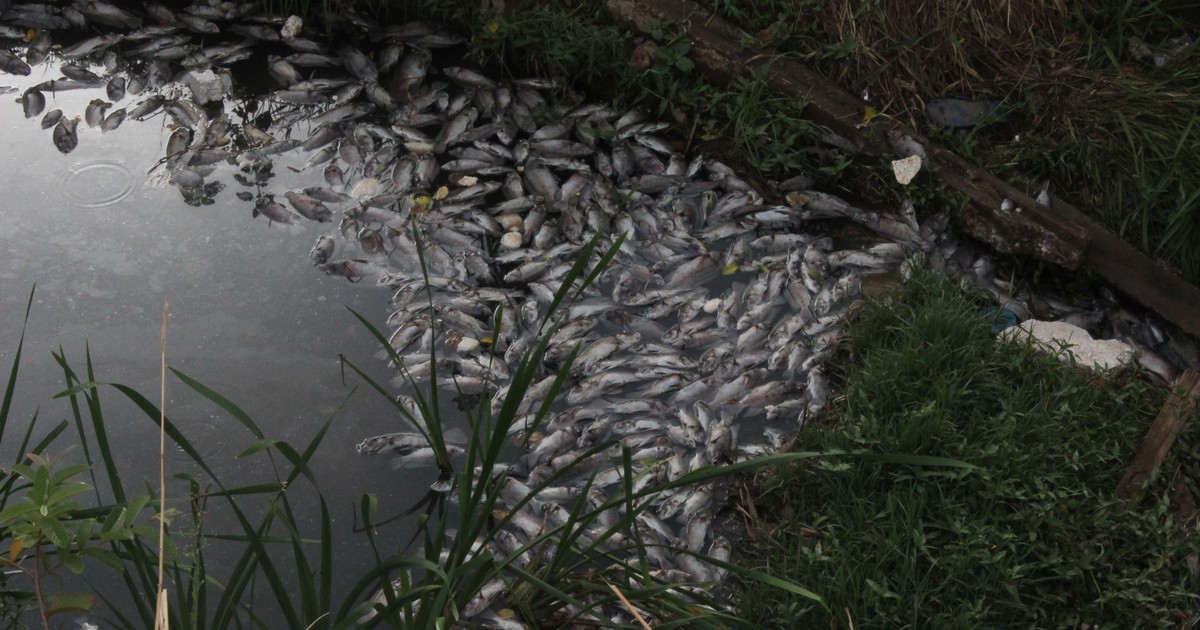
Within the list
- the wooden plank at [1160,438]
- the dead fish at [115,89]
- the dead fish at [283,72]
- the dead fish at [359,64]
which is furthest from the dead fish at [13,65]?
the wooden plank at [1160,438]

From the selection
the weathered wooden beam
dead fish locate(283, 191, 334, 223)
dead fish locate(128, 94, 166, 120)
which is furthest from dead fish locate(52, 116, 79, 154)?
the weathered wooden beam

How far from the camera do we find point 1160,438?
124 inches

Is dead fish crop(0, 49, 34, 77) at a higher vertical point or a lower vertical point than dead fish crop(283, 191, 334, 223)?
higher

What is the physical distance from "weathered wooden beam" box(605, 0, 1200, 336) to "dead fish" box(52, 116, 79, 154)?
2272 mm

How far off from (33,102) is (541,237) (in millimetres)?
2362

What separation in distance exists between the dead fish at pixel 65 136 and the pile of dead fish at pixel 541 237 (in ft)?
0.05

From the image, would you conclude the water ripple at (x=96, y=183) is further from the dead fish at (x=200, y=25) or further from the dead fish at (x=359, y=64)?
the dead fish at (x=359, y=64)

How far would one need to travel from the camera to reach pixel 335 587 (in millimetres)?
2959

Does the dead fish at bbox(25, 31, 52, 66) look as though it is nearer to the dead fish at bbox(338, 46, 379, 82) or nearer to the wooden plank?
the dead fish at bbox(338, 46, 379, 82)

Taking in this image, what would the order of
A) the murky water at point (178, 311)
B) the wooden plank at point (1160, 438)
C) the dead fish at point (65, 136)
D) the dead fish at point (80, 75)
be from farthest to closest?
the dead fish at point (80, 75) < the dead fish at point (65, 136) < the murky water at point (178, 311) < the wooden plank at point (1160, 438)

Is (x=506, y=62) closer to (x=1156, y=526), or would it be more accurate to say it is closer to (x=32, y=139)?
(x=32, y=139)

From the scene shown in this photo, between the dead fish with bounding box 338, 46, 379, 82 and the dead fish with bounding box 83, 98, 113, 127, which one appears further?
the dead fish with bounding box 338, 46, 379, 82

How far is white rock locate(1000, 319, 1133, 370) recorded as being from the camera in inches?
137

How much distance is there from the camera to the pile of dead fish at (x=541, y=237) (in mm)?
3430
